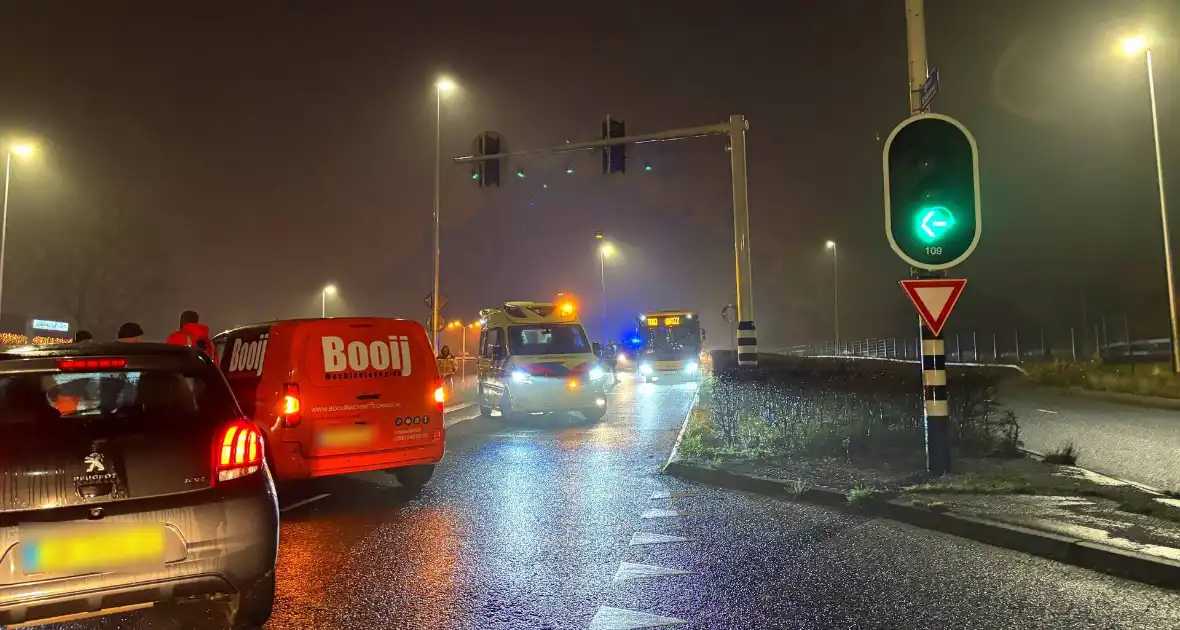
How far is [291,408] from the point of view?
23.6 ft

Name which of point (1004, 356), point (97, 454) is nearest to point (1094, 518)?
point (97, 454)

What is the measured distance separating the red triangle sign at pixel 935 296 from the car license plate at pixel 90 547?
6744 mm

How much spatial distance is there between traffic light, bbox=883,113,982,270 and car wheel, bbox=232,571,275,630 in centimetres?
649

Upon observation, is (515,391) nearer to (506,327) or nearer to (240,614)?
(506,327)

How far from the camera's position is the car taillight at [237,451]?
390 cm

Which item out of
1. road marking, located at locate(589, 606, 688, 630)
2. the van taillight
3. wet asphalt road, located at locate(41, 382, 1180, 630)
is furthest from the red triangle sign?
the van taillight

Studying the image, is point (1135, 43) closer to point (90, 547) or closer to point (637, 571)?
point (637, 571)

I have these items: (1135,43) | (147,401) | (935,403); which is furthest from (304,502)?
(1135,43)

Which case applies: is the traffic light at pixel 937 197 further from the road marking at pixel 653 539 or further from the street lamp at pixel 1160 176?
the street lamp at pixel 1160 176

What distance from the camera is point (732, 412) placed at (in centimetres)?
1048

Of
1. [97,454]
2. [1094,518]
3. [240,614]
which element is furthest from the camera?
[1094,518]

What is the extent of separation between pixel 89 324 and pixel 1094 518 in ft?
151

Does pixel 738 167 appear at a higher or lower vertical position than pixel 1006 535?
higher

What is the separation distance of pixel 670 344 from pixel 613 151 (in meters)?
19.8
